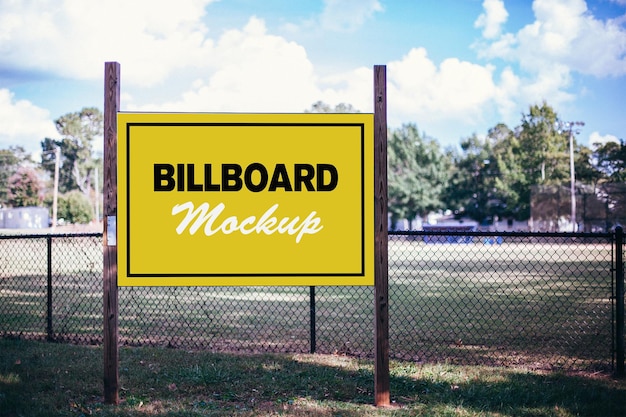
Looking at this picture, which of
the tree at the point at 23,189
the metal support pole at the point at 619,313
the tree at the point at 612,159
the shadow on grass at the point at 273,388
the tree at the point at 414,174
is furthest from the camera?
the tree at the point at 23,189

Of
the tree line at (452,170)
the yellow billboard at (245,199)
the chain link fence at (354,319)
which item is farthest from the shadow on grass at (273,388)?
the tree line at (452,170)

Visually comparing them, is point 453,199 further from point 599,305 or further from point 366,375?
point 366,375

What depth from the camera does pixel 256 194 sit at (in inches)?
194

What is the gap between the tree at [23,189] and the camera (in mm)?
78188

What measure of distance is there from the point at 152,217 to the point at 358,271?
1846 mm

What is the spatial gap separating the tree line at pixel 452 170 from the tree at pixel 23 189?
0.44ft

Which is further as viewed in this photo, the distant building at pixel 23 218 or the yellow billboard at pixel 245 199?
the distant building at pixel 23 218

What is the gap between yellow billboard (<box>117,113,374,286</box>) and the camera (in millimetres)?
4863

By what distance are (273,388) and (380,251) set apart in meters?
1.68

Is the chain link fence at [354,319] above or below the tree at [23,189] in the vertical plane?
below

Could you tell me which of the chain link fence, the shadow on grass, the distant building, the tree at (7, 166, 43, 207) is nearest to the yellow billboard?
the shadow on grass

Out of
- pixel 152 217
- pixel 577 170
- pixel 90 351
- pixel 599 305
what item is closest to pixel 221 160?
pixel 152 217

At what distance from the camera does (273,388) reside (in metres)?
5.28

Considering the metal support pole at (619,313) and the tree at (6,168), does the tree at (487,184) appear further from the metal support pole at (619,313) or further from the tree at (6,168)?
the tree at (6,168)
